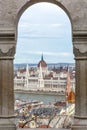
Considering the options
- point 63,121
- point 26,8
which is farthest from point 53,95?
point 26,8

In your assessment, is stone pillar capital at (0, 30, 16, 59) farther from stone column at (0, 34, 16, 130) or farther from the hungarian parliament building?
the hungarian parliament building

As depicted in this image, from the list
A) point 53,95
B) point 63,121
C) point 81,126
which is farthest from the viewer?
point 53,95

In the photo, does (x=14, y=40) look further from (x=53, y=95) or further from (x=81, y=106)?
(x=53, y=95)

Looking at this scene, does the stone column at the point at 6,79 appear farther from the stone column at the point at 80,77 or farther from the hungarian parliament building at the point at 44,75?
the hungarian parliament building at the point at 44,75

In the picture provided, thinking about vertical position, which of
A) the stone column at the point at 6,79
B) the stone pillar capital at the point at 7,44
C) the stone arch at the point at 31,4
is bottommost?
the stone column at the point at 6,79

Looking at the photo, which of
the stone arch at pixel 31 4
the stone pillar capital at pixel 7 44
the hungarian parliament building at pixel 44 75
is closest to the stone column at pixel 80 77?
the stone arch at pixel 31 4

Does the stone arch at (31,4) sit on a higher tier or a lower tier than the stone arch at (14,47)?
higher

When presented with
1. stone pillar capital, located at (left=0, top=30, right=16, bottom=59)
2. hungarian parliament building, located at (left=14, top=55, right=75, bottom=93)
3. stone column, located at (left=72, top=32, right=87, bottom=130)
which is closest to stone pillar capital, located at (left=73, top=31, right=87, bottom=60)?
stone column, located at (left=72, top=32, right=87, bottom=130)

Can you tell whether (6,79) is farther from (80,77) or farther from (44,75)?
(44,75)
